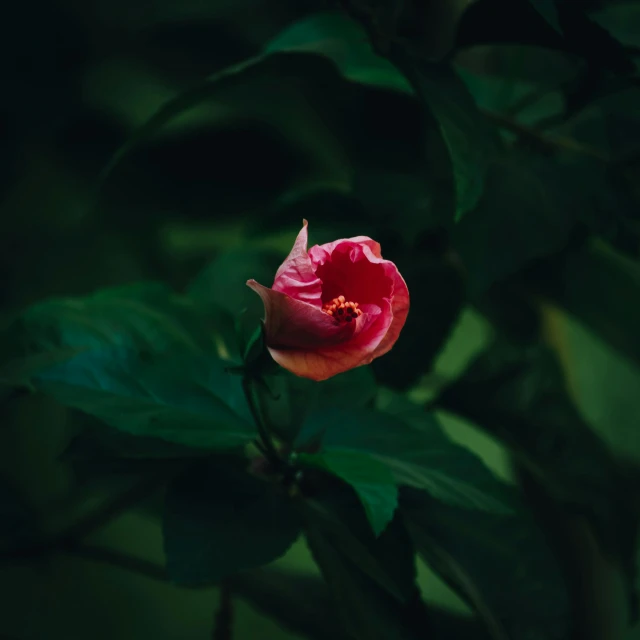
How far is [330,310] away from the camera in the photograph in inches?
12.4

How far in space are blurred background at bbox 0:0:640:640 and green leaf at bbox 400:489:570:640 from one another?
0.17 metres

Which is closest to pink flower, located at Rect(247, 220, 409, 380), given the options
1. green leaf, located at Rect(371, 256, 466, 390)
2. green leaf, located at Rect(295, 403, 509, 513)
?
green leaf, located at Rect(295, 403, 509, 513)

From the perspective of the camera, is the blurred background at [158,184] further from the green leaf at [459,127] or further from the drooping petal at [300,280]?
the drooping petal at [300,280]

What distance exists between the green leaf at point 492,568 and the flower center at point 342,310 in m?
0.19

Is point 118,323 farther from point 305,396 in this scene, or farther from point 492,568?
point 492,568

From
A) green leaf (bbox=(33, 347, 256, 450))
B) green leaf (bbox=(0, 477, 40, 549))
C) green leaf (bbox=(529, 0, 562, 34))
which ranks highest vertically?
green leaf (bbox=(529, 0, 562, 34))

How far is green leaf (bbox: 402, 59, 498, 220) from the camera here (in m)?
0.40

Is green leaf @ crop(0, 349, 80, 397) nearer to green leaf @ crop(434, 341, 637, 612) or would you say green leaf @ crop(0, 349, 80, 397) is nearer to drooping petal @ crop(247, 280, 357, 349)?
drooping petal @ crop(247, 280, 357, 349)

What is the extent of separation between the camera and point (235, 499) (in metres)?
0.39

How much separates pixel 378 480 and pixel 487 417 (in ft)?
0.96

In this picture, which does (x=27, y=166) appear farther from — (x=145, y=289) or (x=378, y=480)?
(x=378, y=480)

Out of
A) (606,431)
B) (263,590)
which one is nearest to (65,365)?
(263,590)

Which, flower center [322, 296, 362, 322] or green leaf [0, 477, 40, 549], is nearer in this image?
flower center [322, 296, 362, 322]

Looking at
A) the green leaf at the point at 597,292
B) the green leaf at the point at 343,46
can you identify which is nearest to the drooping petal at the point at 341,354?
the green leaf at the point at 343,46
